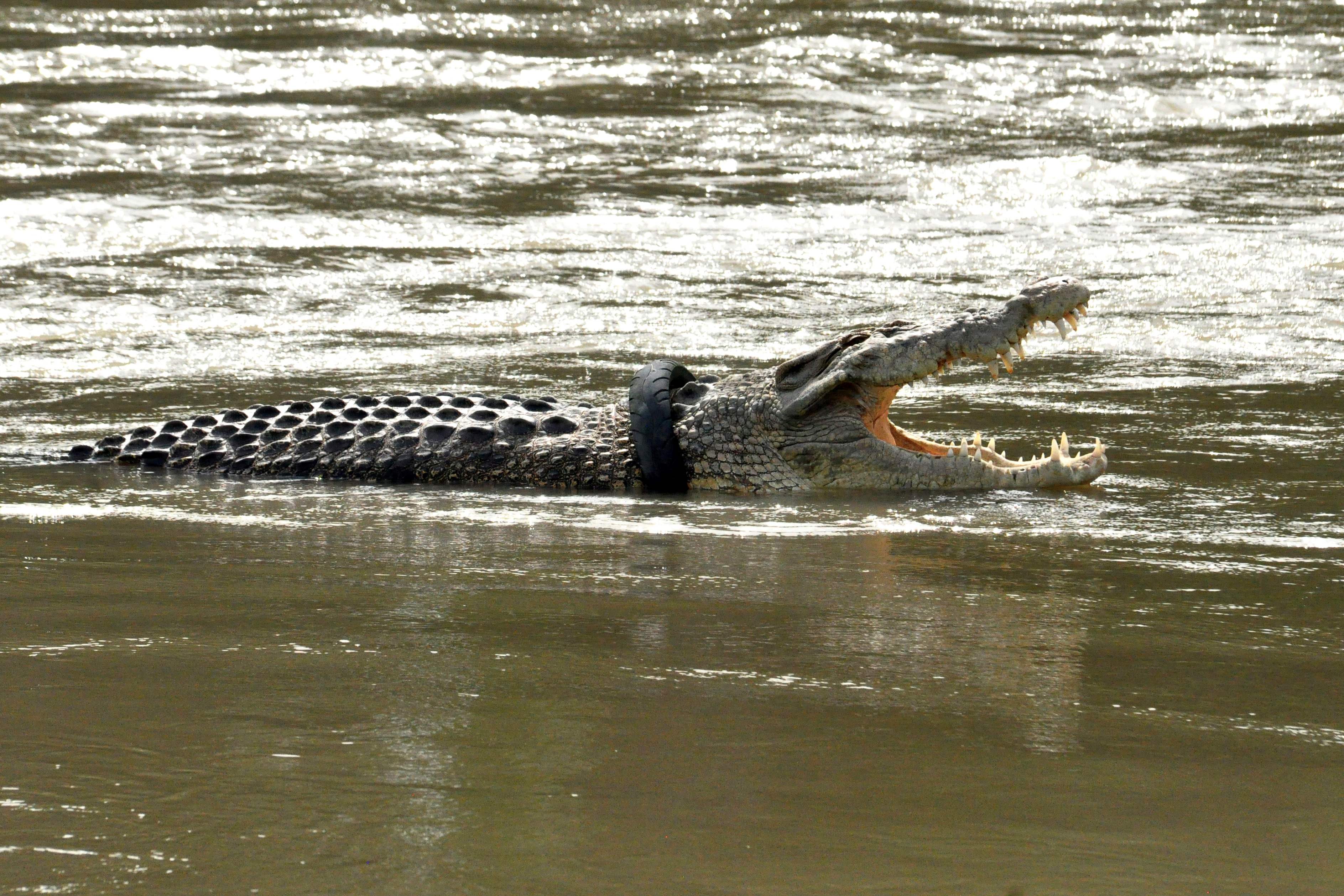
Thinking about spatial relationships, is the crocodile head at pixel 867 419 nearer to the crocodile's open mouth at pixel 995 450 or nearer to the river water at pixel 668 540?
the crocodile's open mouth at pixel 995 450

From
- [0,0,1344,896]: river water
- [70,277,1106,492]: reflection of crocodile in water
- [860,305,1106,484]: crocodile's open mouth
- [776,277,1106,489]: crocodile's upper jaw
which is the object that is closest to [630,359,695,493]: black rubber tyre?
[70,277,1106,492]: reflection of crocodile in water

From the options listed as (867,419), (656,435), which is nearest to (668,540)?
(656,435)

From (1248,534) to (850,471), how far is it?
1.44 metres

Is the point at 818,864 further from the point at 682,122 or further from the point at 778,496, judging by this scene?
the point at 682,122

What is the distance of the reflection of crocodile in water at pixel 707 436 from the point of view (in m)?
5.17

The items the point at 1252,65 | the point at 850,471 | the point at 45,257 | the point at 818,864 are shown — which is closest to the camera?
the point at 818,864

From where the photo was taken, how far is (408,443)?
568 cm

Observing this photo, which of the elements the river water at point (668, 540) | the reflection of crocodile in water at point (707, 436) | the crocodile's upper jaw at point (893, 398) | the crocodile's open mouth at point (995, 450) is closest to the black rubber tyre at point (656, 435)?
the reflection of crocodile in water at point (707, 436)

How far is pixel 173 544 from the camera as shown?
4254mm

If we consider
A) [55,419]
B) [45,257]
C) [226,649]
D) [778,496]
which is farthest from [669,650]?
[45,257]

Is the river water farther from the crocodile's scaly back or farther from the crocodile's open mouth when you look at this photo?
the crocodile's scaly back

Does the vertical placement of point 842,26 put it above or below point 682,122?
above

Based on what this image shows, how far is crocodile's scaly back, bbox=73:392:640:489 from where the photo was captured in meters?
5.56

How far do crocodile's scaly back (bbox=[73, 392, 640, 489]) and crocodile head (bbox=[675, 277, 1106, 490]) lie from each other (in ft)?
1.13
